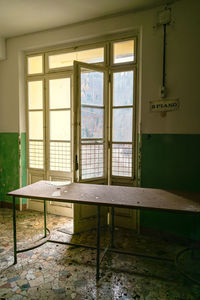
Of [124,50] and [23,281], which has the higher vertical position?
[124,50]

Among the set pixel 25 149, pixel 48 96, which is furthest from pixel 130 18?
pixel 25 149

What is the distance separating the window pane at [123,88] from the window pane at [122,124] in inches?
4.7

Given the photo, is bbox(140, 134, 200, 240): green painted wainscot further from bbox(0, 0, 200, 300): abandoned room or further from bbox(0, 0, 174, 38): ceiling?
bbox(0, 0, 174, 38): ceiling

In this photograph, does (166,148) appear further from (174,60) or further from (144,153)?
(174,60)

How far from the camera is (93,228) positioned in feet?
11.1

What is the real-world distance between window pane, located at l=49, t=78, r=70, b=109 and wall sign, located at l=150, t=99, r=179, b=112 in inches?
57.4

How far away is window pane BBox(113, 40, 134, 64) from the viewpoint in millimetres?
3304

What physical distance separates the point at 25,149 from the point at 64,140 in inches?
35.4

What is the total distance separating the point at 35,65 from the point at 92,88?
4.98ft

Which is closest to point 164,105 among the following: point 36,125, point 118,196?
point 118,196

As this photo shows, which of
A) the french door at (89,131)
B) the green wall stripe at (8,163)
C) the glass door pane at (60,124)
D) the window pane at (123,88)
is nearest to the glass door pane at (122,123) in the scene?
the window pane at (123,88)

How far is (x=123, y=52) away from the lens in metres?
3.36

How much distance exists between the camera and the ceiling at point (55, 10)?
2.89m

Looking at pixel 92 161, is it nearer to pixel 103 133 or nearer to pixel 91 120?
pixel 103 133
